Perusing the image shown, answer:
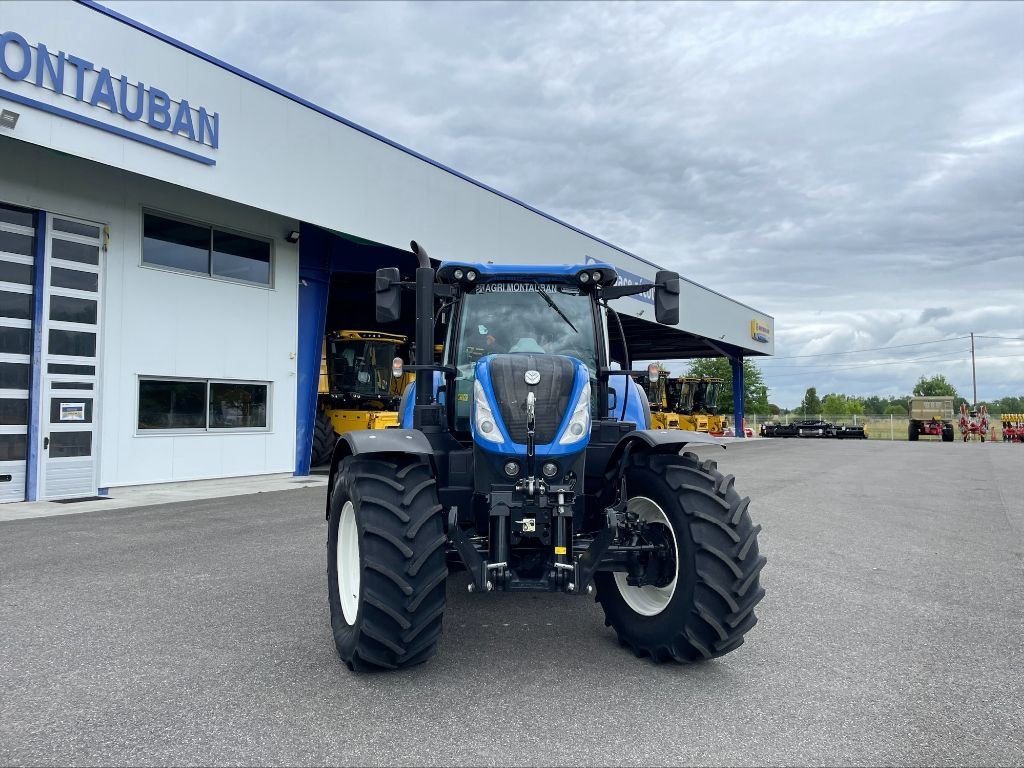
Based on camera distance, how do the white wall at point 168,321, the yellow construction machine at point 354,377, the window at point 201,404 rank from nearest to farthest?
the white wall at point 168,321
the window at point 201,404
the yellow construction machine at point 354,377

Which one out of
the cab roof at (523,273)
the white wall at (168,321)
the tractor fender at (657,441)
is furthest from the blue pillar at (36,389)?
the tractor fender at (657,441)

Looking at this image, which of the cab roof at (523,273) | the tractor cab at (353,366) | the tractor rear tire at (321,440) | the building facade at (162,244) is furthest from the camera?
the tractor cab at (353,366)

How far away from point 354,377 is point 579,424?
1357 cm

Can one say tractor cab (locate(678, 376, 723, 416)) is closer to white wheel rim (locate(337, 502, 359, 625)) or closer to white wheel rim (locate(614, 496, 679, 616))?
white wheel rim (locate(614, 496, 679, 616))

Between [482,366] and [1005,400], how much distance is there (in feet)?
449

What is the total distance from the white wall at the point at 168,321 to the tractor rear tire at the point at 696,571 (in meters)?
10.6

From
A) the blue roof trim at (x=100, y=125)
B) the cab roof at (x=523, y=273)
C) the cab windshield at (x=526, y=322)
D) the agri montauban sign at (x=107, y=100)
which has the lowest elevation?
the cab windshield at (x=526, y=322)

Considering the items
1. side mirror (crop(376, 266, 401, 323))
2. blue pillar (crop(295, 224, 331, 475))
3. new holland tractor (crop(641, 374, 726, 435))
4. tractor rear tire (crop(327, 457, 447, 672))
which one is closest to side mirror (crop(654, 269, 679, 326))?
side mirror (crop(376, 266, 401, 323))

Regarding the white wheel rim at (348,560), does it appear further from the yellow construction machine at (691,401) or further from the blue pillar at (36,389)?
the yellow construction machine at (691,401)

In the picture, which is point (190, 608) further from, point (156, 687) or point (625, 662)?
point (625, 662)

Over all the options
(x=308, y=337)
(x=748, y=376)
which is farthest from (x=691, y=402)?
(x=748, y=376)

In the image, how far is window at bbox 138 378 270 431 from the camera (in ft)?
40.7

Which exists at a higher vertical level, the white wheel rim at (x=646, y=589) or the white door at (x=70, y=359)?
the white door at (x=70, y=359)

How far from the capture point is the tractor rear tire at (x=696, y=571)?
3645 mm
